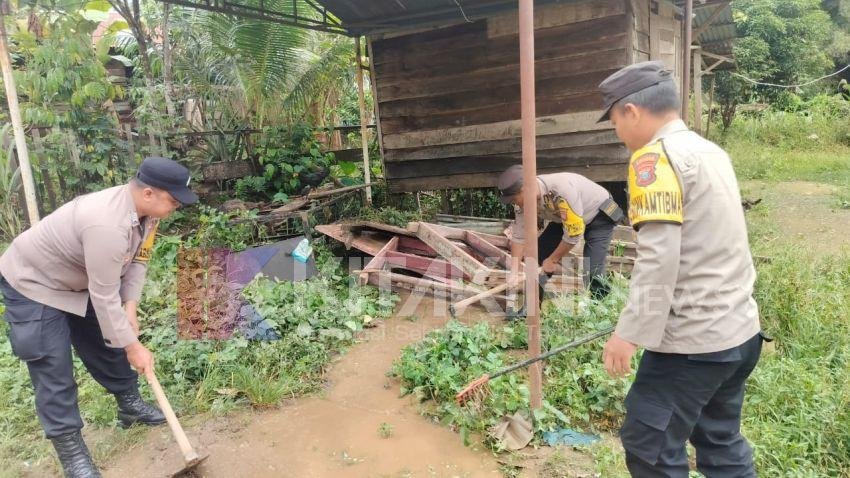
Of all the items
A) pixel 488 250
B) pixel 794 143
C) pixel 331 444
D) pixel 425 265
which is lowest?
pixel 331 444

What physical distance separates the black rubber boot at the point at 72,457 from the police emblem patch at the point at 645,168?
2.96 metres

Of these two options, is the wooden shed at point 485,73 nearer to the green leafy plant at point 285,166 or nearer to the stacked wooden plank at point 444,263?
the green leafy plant at point 285,166

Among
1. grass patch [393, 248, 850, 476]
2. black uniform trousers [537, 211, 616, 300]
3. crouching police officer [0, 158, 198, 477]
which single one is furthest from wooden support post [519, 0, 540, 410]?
crouching police officer [0, 158, 198, 477]

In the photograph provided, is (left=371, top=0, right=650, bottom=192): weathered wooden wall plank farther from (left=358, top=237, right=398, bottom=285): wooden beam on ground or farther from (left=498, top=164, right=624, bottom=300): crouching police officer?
(left=498, top=164, right=624, bottom=300): crouching police officer

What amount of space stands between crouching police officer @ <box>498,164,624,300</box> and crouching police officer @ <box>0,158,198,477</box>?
2.39m

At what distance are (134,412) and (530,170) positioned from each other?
277cm

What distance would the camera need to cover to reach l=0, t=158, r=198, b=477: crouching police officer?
249cm

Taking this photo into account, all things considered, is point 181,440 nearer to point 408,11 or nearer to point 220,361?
point 220,361

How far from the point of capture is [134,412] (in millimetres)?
3223

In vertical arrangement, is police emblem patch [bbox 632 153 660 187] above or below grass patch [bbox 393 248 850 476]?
above

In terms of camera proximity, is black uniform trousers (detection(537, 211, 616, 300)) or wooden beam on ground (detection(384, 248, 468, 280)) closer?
black uniform trousers (detection(537, 211, 616, 300))

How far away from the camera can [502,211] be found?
756 cm

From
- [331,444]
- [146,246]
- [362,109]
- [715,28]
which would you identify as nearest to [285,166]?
[362,109]

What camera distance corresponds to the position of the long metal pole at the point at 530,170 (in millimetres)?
2689
